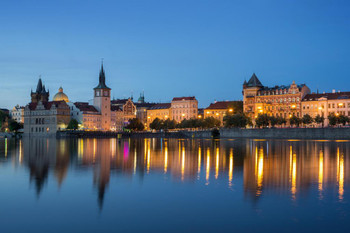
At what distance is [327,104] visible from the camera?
114250 mm

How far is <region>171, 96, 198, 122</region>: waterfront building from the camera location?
6117 inches

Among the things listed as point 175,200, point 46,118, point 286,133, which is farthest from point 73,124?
point 175,200

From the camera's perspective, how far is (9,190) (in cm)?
1891

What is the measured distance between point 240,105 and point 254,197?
123626 millimetres

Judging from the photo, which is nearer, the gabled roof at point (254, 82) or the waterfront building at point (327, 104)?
the waterfront building at point (327, 104)

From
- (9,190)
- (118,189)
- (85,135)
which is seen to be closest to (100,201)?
(118,189)

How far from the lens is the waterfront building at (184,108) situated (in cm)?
15538

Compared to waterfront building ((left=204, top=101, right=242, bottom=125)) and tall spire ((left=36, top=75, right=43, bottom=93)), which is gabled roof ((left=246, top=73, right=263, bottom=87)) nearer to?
waterfront building ((left=204, top=101, right=242, bottom=125))

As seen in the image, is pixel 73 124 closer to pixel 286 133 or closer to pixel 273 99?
pixel 273 99

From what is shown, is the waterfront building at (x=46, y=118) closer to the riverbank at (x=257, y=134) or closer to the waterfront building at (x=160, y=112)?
the riverbank at (x=257, y=134)

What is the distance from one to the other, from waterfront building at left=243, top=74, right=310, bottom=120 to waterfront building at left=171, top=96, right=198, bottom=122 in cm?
2650

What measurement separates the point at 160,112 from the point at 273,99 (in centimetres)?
5208

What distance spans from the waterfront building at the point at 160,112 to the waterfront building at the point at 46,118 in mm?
35667

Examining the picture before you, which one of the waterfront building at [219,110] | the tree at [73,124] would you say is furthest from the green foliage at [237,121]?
the tree at [73,124]
